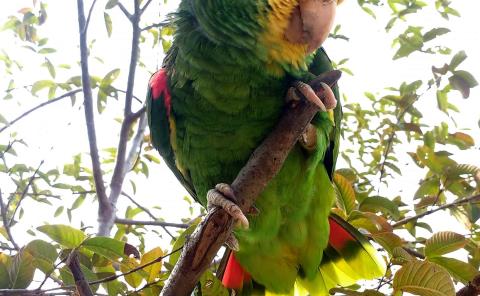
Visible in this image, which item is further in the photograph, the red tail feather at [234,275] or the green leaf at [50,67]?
the green leaf at [50,67]

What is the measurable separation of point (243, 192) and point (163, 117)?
0.55 meters

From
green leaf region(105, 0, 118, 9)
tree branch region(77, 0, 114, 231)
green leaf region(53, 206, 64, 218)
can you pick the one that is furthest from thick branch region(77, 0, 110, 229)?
green leaf region(53, 206, 64, 218)

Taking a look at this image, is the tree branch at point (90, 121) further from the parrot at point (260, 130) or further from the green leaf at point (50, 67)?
the parrot at point (260, 130)

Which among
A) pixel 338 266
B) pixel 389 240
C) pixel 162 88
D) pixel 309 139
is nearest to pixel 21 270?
pixel 162 88

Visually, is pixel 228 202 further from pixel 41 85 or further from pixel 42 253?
pixel 41 85

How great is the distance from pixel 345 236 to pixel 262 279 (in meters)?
0.32

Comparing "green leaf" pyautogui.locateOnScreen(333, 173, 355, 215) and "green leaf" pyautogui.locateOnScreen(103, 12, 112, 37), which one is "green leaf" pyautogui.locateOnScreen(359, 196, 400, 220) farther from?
"green leaf" pyautogui.locateOnScreen(103, 12, 112, 37)

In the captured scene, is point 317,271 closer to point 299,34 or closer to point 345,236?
point 345,236

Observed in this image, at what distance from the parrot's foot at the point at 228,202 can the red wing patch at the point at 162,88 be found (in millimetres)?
423

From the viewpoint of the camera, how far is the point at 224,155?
129 cm

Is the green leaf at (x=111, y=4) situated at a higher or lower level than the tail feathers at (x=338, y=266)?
higher

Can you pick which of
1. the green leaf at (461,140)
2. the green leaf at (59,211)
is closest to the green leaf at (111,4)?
the green leaf at (59,211)

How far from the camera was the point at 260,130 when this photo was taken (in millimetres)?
1220

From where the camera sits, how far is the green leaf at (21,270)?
1.06m
